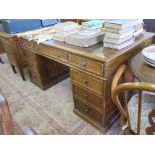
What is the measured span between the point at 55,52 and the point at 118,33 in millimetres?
611

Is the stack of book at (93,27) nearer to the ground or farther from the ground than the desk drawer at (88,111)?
farther from the ground

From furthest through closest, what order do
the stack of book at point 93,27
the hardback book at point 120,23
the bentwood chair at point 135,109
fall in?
the stack of book at point 93,27 < the hardback book at point 120,23 < the bentwood chair at point 135,109

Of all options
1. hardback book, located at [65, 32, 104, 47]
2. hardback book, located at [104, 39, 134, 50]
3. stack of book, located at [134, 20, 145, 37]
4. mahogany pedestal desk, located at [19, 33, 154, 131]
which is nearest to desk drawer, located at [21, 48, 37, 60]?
mahogany pedestal desk, located at [19, 33, 154, 131]

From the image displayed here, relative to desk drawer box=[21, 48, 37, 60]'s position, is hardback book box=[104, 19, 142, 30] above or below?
above

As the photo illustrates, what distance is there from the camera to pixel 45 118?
166 centimetres

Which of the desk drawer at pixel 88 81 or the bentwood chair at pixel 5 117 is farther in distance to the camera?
the desk drawer at pixel 88 81

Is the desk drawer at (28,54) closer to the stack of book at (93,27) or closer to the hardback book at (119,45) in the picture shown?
the stack of book at (93,27)

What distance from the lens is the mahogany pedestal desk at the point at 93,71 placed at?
113 centimetres

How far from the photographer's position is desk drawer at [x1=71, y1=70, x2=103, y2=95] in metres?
1.21

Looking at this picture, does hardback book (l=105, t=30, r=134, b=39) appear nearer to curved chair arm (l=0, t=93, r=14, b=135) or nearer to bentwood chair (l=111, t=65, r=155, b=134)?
bentwood chair (l=111, t=65, r=155, b=134)

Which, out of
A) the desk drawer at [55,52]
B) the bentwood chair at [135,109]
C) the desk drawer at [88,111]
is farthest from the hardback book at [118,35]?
the desk drawer at [88,111]

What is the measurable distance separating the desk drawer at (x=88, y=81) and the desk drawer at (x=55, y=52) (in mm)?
152

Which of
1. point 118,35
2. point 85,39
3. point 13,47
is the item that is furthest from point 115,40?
point 13,47

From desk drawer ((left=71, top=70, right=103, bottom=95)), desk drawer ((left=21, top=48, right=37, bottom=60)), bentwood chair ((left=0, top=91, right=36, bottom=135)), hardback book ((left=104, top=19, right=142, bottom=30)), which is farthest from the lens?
desk drawer ((left=21, top=48, right=37, bottom=60))
